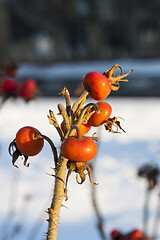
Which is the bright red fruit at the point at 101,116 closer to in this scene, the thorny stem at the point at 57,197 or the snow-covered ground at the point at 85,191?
the thorny stem at the point at 57,197

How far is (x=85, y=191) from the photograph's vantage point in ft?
9.86

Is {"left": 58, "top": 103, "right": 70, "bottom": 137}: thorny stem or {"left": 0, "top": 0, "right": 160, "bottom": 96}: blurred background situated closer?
{"left": 58, "top": 103, "right": 70, "bottom": 137}: thorny stem

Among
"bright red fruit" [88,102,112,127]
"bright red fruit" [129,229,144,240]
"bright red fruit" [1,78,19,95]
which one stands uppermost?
"bright red fruit" [1,78,19,95]

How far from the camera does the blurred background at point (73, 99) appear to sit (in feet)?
8.46

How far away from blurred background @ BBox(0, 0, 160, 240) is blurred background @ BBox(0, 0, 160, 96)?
30 mm

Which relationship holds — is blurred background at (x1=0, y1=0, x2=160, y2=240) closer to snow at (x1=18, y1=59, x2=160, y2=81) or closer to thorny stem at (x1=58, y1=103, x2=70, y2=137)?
snow at (x1=18, y1=59, x2=160, y2=81)

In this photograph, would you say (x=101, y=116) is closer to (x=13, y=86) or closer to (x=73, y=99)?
(x=13, y=86)

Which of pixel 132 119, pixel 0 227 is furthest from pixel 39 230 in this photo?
pixel 132 119

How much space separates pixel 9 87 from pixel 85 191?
5.35 ft

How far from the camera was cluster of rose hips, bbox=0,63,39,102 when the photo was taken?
1.52 metres

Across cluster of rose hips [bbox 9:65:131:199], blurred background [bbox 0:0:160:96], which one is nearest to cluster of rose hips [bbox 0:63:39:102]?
cluster of rose hips [bbox 9:65:131:199]

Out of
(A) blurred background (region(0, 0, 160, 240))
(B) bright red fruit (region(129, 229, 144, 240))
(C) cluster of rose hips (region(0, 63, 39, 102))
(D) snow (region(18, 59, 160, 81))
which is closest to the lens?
(B) bright red fruit (region(129, 229, 144, 240))

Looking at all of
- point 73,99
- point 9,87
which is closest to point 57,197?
point 9,87

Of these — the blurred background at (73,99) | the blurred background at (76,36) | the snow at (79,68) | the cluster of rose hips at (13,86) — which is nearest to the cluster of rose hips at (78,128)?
the blurred background at (73,99)
